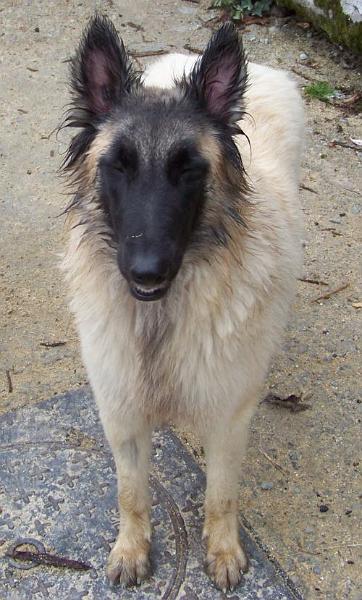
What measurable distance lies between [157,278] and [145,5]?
6.34 meters

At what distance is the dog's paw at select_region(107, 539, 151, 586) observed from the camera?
10.3 feet

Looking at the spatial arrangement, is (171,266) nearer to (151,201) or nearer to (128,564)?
(151,201)

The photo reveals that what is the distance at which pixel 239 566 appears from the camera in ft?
10.6

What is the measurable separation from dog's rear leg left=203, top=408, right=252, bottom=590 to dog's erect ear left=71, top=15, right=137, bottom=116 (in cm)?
131

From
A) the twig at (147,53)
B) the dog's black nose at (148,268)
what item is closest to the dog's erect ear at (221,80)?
the dog's black nose at (148,268)

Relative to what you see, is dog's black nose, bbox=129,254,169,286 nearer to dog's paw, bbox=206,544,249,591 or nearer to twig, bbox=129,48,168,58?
dog's paw, bbox=206,544,249,591

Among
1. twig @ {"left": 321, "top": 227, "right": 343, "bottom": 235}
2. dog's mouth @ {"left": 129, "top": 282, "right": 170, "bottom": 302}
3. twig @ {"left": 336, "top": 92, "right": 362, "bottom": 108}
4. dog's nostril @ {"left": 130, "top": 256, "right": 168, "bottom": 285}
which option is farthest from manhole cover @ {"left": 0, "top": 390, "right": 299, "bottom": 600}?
twig @ {"left": 336, "top": 92, "right": 362, "bottom": 108}

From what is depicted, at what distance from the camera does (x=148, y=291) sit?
2.60 meters

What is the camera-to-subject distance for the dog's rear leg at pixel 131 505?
315 cm

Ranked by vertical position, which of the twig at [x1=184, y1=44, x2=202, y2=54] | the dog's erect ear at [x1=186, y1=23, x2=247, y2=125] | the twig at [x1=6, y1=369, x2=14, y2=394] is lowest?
the twig at [x1=6, y1=369, x2=14, y2=394]

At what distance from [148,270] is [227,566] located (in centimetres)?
140

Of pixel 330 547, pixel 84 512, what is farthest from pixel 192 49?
pixel 330 547

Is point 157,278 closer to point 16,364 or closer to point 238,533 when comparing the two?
point 238,533

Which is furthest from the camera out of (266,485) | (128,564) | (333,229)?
(333,229)
